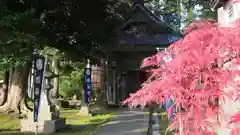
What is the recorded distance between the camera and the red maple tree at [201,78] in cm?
393

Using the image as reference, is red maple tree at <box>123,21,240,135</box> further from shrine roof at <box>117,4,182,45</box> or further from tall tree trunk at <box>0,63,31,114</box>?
shrine roof at <box>117,4,182,45</box>

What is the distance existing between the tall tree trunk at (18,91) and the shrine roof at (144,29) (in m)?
8.05

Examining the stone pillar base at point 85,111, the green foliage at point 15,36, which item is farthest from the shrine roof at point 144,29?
the green foliage at point 15,36

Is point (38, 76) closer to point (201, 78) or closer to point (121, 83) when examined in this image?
point (201, 78)

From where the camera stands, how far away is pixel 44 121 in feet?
44.3

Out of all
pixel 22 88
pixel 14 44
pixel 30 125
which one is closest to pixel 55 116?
pixel 30 125

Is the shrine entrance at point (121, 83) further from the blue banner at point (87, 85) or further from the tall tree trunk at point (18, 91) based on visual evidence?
the tall tree trunk at point (18, 91)

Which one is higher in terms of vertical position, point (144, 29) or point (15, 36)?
point (144, 29)

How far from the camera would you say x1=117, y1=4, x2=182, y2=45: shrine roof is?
24438 mm

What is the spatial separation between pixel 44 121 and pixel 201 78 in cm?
1029

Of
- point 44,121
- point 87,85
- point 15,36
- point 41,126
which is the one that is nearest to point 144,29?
point 87,85

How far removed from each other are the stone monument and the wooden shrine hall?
31.8ft

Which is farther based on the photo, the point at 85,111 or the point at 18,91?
the point at 85,111

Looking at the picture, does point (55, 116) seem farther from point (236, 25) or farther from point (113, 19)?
point (236, 25)
